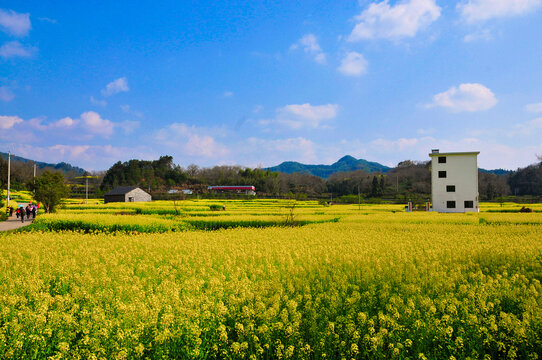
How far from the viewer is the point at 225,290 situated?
5910mm

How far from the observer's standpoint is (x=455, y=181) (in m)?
33.8

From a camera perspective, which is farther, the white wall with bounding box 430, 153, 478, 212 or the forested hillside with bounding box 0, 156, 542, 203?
the forested hillside with bounding box 0, 156, 542, 203

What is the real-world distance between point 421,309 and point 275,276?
9.02 feet

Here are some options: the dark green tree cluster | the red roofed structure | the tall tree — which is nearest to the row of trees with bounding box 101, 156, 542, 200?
the dark green tree cluster

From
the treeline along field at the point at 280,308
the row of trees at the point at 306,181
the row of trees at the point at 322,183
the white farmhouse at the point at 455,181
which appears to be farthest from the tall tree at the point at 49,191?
the row of trees at the point at 322,183

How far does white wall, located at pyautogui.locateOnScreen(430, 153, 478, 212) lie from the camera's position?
1309 inches

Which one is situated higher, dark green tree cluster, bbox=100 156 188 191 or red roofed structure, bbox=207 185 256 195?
dark green tree cluster, bbox=100 156 188 191

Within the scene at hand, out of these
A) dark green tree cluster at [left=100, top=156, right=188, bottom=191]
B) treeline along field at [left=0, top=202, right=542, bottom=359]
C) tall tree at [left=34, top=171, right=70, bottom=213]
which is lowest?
treeline along field at [left=0, top=202, right=542, bottom=359]

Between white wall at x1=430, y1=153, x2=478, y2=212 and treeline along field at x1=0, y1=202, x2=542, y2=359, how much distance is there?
26.6 meters

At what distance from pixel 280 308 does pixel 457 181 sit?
34727mm

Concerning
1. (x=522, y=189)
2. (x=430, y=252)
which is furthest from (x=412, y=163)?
(x=430, y=252)

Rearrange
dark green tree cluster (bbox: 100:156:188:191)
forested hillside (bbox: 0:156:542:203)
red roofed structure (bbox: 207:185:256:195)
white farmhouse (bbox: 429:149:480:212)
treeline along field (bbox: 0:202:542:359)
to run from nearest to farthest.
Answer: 1. treeline along field (bbox: 0:202:542:359)
2. white farmhouse (bbox: 429:149:480:212)
3. forested hillside (bbox: 0:156:542:203)
4. red roofed structure (bbox: 207:185:256:195)
5. dark green tree cluster (bbox: 100:156:188:191)

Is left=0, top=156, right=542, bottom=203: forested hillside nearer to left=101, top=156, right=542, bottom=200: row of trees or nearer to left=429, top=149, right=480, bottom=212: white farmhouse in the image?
left=101, top=156, right=542, bottom=200: row of trees

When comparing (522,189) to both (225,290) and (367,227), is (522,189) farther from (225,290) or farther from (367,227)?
(225,290)
